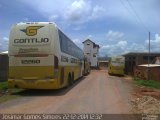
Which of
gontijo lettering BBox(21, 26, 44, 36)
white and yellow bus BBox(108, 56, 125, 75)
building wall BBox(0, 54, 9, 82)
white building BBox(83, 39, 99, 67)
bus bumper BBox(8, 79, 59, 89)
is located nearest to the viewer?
bus bumper BBox(8, 79, 59, 89)

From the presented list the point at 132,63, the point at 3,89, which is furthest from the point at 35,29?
the point at 132,63

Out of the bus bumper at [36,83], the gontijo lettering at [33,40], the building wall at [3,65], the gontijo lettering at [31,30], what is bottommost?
the bus bumper at [36,83]

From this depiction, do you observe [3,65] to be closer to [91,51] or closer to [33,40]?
[33,40]

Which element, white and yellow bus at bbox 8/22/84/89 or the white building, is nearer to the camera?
white and yellow bus at bbox 8/22/84/89

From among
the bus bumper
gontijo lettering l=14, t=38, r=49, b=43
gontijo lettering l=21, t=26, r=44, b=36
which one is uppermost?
gontijo lettering l=21, t=26, r=44, b=36

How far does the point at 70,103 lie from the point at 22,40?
542cm

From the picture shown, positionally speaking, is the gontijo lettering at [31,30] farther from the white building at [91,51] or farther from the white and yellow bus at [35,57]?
the white building at [91,51]

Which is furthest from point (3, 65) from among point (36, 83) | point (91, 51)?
point (91, 51)

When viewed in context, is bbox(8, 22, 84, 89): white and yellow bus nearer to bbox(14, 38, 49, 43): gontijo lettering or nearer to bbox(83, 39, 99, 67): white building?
bbox(14, 38, 49, 43): gontijo lettering

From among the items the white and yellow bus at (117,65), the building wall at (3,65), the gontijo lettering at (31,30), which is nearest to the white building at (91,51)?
the white and yellow bus at (117,65)

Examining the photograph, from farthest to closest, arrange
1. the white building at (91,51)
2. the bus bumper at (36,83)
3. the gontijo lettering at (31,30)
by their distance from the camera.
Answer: the white building at (91,51) → the gontijo lettering at (31,30) → the bus bumper at (36,83)

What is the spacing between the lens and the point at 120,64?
46.5 meters

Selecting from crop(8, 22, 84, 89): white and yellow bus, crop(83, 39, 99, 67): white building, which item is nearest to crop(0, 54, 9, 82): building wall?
crop(8, 22, 84, 89): white and yellow bus

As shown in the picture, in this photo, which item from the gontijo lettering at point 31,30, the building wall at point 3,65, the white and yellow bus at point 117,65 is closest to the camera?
the gontijo lettering at point 31,30
